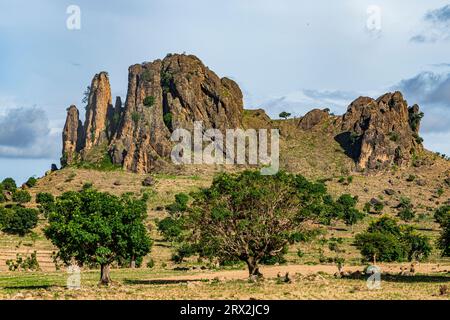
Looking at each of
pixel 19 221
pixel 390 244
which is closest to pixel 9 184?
pixel 19 221

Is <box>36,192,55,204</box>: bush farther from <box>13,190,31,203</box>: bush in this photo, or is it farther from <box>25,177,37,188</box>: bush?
<box>25,177,37,188</box>: bush

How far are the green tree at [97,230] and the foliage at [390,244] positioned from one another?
48062 millimetres

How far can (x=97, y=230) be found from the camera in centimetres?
5419

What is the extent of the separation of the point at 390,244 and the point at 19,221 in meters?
65.5

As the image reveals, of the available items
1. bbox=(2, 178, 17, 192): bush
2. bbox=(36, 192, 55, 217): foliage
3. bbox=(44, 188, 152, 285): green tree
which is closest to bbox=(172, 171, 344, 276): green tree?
bbox=(44, 188, 152, 285): green tree

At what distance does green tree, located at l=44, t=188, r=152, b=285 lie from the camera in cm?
5431

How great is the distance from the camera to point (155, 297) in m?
44.0

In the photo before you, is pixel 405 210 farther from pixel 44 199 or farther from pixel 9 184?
pixel 9 184

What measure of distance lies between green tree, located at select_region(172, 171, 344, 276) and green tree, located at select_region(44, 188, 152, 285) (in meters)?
6.02

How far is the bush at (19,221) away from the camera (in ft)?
399
